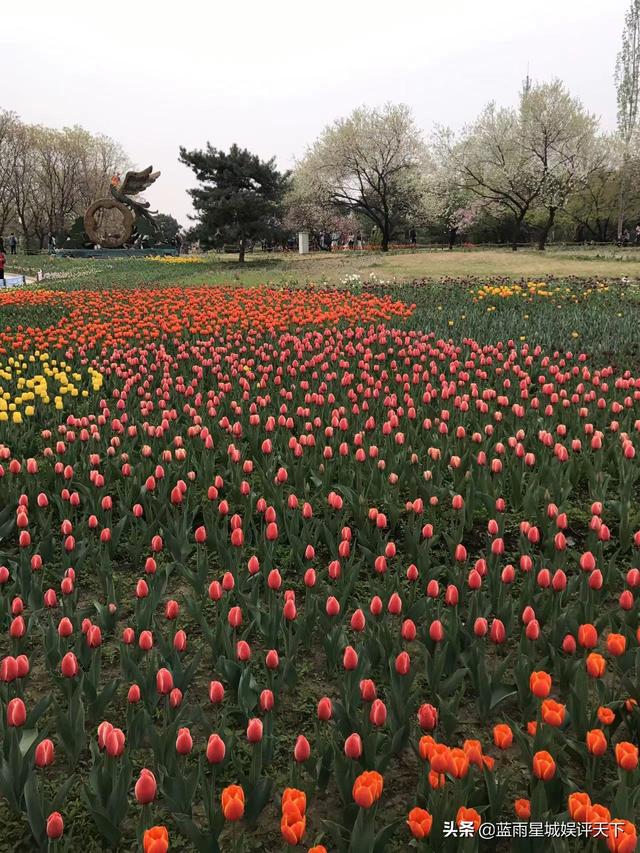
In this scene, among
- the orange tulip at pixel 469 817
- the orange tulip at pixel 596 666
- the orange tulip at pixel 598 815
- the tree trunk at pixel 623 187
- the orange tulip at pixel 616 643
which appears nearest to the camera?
the orange tulip at pixel 598 815

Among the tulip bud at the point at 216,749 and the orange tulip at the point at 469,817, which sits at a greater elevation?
the tulip bud at the point at 216,749

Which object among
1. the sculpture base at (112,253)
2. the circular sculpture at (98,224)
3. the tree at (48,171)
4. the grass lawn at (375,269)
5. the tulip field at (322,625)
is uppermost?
the tree at (48,171)

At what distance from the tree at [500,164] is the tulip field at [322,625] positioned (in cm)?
4049

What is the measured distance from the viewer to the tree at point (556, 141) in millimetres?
43875

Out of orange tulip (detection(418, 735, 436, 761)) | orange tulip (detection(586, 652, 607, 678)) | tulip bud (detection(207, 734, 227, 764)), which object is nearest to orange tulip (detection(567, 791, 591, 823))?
orange tulip (detection(418, 735, 436, 761))

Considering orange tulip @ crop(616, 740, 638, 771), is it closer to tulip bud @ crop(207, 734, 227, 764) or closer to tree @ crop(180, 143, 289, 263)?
tulip bud @ crop(207, 734, 227, 764)

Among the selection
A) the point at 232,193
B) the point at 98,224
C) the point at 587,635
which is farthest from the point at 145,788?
the point at 98,224

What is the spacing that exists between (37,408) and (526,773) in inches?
231

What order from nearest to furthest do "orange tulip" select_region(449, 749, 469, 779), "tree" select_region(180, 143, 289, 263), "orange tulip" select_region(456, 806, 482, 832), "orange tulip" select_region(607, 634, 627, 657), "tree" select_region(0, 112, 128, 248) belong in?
"orange tulip" select_region(456, 806, 482, 832) < "orange tulip" select_region(449, 749, 469, 779) < "orange tulip" select_region(607, 634, 627, 657) < "tree" select_region(180, 143, 289, 263) < "tree" select_region(0, 112, 128, 248)

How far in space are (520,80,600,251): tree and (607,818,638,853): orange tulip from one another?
46.0 metres

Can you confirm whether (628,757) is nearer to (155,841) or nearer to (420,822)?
(420,822)

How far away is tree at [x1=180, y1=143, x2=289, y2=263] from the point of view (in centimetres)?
3350

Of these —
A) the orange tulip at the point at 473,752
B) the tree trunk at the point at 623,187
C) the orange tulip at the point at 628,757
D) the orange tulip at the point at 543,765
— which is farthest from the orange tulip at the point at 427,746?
the tree trunk at the point at 623,187

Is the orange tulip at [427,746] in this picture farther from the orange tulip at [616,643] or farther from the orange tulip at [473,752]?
the orange tulip at [616,643]
